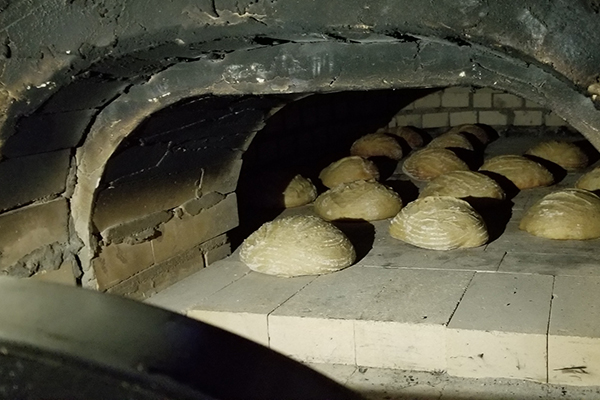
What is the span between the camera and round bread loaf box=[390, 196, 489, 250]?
3697 mm

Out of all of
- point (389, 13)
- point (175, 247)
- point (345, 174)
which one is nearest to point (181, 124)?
point (175, 247)

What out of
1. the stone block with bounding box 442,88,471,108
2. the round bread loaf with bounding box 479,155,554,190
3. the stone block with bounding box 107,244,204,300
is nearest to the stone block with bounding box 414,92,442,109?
the stone block with bounding box 442,88,471,108

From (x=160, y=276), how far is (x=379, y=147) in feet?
11.2

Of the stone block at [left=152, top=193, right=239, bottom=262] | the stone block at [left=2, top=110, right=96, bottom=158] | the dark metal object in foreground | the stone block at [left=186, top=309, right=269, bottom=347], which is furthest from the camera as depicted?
the stone block at [left=152, top=193, right=239, bottom=262]

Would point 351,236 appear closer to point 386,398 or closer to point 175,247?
point 175,247

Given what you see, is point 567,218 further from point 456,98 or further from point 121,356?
point 456,98

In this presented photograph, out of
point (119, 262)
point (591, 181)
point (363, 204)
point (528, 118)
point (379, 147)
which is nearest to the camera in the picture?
point (119, 262)

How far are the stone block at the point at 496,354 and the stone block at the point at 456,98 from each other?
538 cm

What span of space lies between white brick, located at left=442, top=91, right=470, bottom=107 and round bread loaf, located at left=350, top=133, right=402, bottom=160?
1.47 m

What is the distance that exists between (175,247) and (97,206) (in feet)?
2.23

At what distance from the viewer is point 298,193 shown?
→ 198 inches

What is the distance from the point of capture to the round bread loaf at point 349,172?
17.6ft

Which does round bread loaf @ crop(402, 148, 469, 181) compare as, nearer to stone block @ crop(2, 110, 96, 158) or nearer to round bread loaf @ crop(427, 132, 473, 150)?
round bread loaf @ crop(427, 132, 473, 150)

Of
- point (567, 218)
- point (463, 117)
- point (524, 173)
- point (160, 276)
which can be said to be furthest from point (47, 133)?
point (463, 117)
